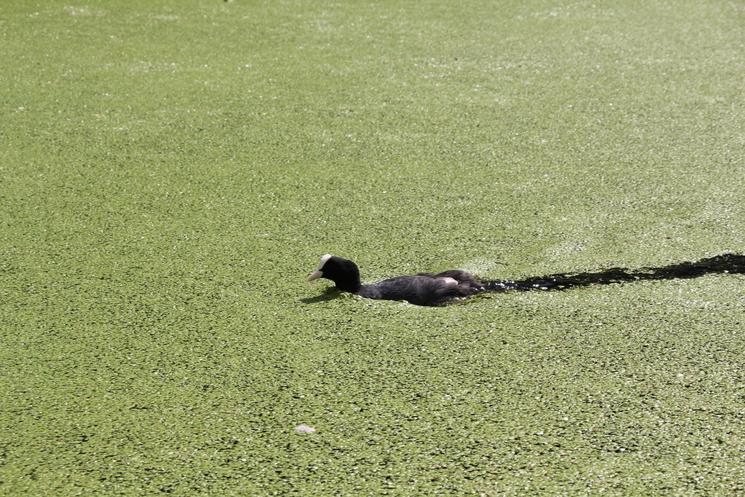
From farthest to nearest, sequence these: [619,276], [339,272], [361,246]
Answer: [361,246] < [619,276] < [339,272]

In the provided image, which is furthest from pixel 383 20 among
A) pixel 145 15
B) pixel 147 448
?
pixel 147 448

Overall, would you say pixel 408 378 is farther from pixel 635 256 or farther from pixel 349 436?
pixel 635 256

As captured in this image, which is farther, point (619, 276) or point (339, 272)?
point (619, 276)

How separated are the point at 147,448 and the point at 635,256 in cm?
126

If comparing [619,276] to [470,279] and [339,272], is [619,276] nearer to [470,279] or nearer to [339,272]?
[470,279]

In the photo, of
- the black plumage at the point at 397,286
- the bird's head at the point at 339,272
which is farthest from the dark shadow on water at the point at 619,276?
the bird's head at the point at 339,272

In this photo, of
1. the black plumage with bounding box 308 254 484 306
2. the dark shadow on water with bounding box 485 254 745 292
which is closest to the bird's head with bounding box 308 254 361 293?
the black plumage with bounding box 308 254 484 306

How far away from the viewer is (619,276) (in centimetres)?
235

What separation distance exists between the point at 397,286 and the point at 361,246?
27cm

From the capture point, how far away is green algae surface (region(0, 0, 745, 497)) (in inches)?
67.1

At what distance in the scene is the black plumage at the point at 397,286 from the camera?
2215 mm

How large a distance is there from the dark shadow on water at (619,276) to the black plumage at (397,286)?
0.11 m

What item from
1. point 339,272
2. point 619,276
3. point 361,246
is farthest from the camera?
point 361,246

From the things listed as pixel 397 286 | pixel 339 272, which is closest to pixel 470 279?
pixel 397 286
